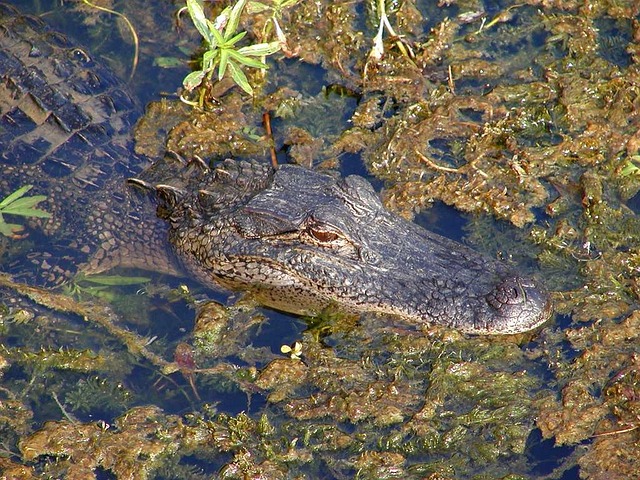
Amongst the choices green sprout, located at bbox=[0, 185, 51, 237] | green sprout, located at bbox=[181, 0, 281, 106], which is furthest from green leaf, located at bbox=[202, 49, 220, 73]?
green sprout, located at bbox=[0, 185, 51, 237]

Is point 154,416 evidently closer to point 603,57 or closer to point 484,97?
point 484,97

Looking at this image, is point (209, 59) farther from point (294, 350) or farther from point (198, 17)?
point (294, 350)

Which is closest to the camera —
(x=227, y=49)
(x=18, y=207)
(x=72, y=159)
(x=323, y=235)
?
(x=323, y=235)

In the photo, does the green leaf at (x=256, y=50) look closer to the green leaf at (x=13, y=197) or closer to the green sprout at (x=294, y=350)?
the green leaf at (x=13, y=197)

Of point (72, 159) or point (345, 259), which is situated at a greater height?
point (72, 159)

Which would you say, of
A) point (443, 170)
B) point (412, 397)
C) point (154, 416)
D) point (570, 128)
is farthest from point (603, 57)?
point (154, 416)

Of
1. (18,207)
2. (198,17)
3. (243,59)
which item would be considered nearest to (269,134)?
(243,59)

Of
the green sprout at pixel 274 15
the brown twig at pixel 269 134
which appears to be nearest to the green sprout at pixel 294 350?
the brown twig at pixel 269 134
